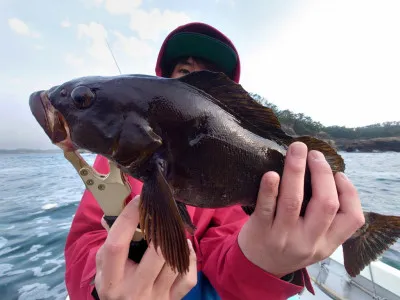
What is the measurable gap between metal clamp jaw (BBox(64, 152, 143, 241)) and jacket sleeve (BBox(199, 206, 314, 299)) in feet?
3.34

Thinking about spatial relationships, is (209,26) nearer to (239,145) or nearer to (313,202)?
(239,145)

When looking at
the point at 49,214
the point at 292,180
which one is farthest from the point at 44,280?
the point at 292,180

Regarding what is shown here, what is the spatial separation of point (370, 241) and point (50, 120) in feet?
8.60

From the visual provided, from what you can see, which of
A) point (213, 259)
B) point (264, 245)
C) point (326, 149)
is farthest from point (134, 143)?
point (213, 259)

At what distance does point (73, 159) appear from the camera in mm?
1758

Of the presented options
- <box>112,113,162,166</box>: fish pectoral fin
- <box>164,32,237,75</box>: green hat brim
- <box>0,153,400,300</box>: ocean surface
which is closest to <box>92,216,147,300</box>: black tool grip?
<box>112,113,162,166</box>: fish pectoral fin

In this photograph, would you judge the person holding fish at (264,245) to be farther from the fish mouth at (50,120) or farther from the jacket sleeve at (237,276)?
the fish mouth at (50,120)

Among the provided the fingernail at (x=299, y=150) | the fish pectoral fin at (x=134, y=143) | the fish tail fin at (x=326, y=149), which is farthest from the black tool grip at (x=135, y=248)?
the fish tail fin at (x=326, y=149)

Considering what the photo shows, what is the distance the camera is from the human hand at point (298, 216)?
5.86 feet

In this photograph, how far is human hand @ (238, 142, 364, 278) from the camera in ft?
5.86

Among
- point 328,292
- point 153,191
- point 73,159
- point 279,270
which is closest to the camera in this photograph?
point 153,191

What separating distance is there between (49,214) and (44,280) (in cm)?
598

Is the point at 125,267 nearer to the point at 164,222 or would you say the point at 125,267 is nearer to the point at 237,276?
the point at 164,222

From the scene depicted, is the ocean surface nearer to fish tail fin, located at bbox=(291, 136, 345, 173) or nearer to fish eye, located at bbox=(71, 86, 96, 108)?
fish eye, located at bbox=(71, 86, 96, 108)
